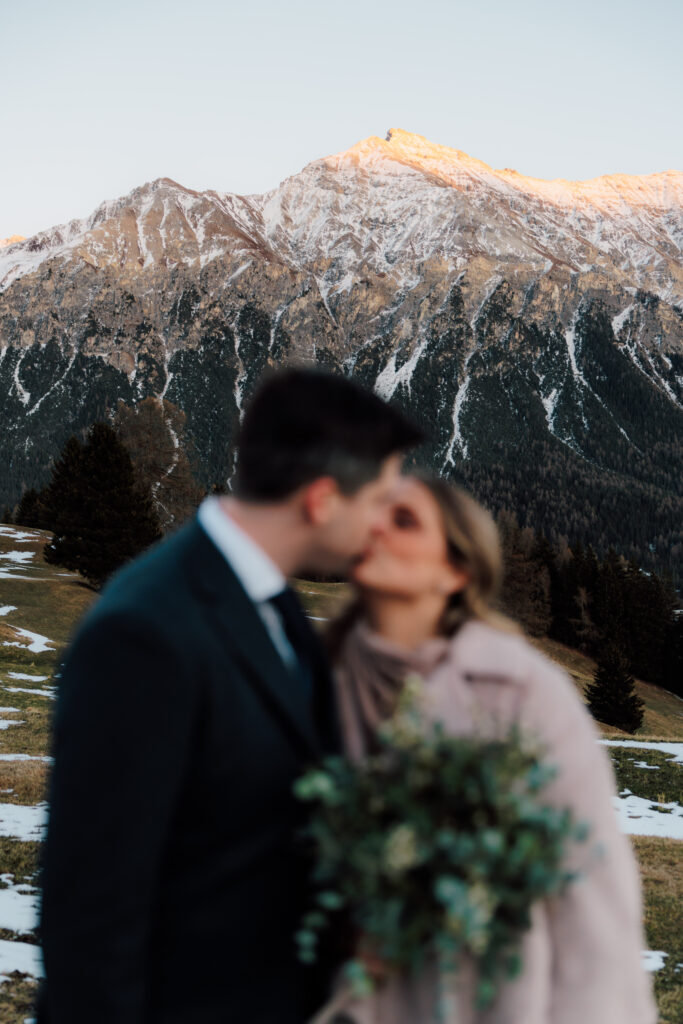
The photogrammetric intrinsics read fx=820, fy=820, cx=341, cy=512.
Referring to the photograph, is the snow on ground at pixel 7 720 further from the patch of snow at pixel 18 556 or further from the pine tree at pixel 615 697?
the pine tree at pixel 615 697

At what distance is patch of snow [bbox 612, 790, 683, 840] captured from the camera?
15.7m

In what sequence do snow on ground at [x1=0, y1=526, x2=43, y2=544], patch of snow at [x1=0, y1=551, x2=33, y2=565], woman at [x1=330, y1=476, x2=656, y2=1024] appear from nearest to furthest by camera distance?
woman at [x1=330, y1=476, x2=656, y2=1024] → patch of snow at [x1=0, y1=551, x2=33, y2=565] → snow on ground at [x1=0, y1=526, x2=43, y2=544]

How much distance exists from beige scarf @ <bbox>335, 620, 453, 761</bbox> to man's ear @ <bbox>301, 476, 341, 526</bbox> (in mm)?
677

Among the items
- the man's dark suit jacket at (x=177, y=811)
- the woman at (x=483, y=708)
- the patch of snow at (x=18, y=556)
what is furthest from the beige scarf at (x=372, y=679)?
the patch of snow at (x=18, y=556)

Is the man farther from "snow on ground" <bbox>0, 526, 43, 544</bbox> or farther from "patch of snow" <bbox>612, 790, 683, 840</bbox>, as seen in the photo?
"snow on ground" <bbox>0, 526, 43, 544</bbox>

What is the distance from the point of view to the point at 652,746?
23.9 meters

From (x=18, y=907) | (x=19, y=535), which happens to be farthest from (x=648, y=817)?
(x=19, y=535)

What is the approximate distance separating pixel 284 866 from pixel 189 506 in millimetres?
51501

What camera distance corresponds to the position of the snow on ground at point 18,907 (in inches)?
338

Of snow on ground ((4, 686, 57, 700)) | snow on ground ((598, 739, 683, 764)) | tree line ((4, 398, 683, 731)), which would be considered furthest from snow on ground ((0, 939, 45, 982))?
tree line ((4, 398, 683, 731))

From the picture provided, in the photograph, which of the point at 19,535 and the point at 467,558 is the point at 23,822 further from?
the point at 19,535

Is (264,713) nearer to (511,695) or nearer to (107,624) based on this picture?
(107,624)

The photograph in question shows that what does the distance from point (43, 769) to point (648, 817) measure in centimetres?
1188

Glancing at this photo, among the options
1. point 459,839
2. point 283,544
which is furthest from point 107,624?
point 459,839
